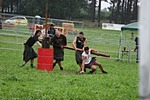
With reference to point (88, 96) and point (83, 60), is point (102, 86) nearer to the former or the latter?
point (88, 96)

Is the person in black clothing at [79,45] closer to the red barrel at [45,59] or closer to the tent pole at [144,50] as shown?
the red barrel at [45,59]

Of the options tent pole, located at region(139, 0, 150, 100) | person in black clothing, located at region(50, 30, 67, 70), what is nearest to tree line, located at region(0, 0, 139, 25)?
person in black clothing, located at region(50, 30, 67, 70)

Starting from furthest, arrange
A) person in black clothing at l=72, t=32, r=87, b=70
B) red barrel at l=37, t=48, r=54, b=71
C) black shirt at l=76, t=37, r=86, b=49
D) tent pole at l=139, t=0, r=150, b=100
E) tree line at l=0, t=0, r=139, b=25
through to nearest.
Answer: tree line at l=0, t=0, r=139, b=25 < black shirt at l=76, t=37, r=86, b=49 < person in black clothing at l=72, t=32, r=87, b=70 < red barrel at l=37, t=48, r=54, b=71 < tent pole at l=139, t=0, r=150, b=100

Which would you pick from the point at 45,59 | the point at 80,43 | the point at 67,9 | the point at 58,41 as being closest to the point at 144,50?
the point at 45,59

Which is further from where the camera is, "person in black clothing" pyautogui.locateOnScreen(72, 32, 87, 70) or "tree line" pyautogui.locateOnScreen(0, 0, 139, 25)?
"tree line" pyautogui.locateOnScreen(0, 0, 139, 25)

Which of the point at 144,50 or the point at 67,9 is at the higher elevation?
the point at 67,9

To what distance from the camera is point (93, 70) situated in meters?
12.3

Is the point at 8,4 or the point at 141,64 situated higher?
the point at 8,4

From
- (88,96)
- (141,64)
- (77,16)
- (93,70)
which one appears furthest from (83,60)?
(77,16)

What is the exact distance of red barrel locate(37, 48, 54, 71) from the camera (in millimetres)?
12211

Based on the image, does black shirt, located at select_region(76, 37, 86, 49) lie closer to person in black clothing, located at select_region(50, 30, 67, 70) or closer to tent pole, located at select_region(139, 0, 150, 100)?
person in black clothing, located at select_region(50, 30, 67, 70)

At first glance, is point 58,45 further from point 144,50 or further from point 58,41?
point 144,50

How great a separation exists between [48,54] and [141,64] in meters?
10.9

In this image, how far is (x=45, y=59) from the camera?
40.1ft
